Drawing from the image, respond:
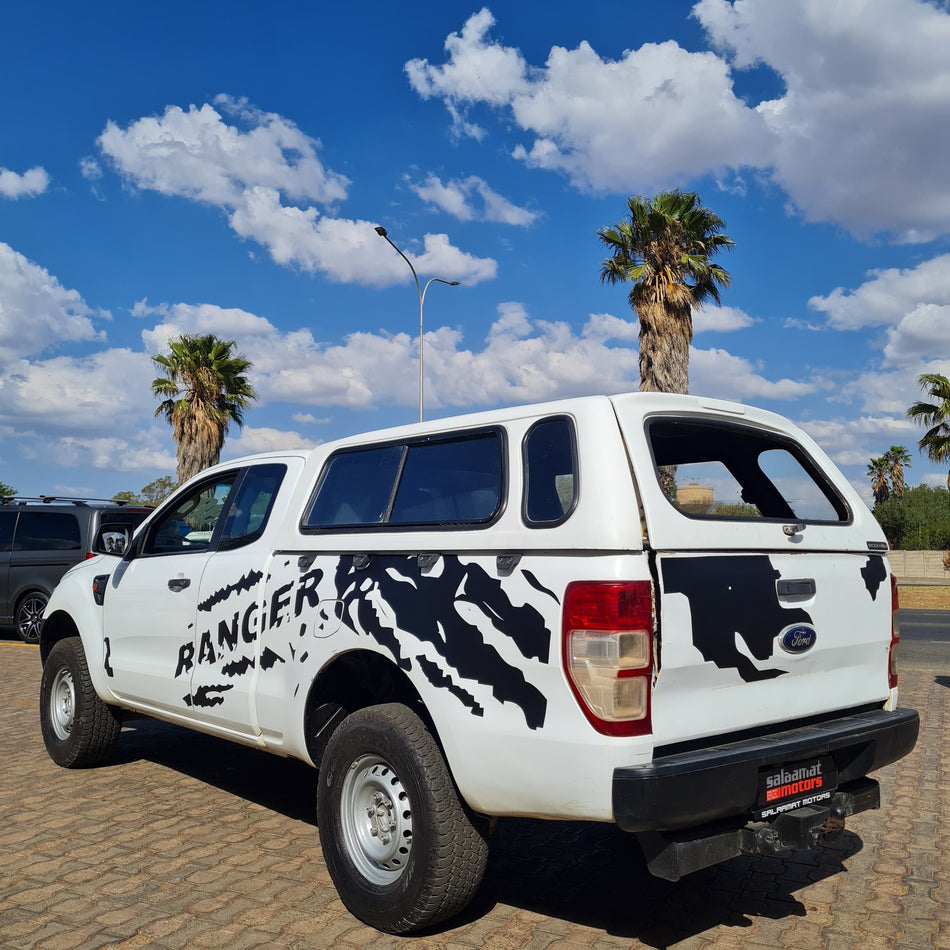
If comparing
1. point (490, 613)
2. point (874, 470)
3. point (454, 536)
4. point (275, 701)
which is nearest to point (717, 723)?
point (490, 613)

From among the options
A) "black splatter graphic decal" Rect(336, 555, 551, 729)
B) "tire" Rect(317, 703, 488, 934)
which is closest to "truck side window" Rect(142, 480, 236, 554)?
"black splatter graphic decal" Rect(336, 555, 551, 729)

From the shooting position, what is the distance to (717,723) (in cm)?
325

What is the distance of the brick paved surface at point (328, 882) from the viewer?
3.65 m

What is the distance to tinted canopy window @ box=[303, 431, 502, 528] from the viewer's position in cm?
376

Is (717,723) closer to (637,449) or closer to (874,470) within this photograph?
(637,449)

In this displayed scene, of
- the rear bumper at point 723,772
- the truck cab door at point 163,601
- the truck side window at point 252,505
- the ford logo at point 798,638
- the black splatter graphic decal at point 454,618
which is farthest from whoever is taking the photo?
the truck cab door at point 163,601

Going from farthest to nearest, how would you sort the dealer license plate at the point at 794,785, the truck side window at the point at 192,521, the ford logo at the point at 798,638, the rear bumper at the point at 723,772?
the truck side window at the point at 192,521
the ford logo at the point at 798,638
the dealer license plate at the point at 794,785
the rear bumper at the point at 723,772

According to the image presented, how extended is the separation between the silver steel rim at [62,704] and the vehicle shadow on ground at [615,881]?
4.21ft

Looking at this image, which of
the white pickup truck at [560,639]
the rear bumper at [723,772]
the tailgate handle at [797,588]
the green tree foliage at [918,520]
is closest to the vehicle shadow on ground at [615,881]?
the white pickup truck at [560,639]

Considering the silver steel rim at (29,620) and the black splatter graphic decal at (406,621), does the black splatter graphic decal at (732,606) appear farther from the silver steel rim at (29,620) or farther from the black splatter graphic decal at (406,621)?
the silver steel rim at (29,620)

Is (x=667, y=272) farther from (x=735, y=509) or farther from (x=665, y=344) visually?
(x=735, y=509)

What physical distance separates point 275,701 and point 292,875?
79 centimetres

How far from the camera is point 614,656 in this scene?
9.82 feet

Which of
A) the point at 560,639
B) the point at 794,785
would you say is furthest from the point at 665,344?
the point at 560,639
